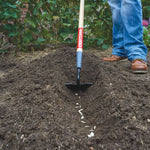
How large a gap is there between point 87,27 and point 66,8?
522 mm

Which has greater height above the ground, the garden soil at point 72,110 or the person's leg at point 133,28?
the person's leg at point 133,28

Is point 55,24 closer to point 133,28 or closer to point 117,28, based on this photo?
point 117,28

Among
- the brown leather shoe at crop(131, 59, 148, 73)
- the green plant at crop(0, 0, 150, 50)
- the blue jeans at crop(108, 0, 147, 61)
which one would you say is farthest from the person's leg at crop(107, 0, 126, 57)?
the green plant at crop(0, 0, 150, 50)

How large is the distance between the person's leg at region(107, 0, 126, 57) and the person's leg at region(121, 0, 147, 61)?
26cm

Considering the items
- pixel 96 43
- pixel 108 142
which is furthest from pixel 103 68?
pixel 96 43

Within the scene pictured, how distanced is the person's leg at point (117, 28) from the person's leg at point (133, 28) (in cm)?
26

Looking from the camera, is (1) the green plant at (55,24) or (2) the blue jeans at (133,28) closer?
(2) the blue jeans at (133,28)

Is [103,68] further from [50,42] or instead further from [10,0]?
[10,0]

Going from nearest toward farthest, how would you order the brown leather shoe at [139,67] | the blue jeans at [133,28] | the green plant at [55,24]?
the brown leather shoe at [139,67] < the blue jeans at [133,28] < the green plant at [55,24]

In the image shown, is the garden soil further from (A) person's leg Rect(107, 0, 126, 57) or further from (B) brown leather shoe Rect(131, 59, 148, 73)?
(A) person's leg Rect(107, 0, 126, 57)

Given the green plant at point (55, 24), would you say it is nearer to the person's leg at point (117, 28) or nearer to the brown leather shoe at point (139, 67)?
the person's leg at point (117, 28)

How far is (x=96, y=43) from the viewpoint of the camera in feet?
11.8

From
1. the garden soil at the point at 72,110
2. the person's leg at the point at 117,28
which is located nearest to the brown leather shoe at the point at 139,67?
the garden soil at the point at 72,110

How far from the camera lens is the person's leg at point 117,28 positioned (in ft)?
8.52
